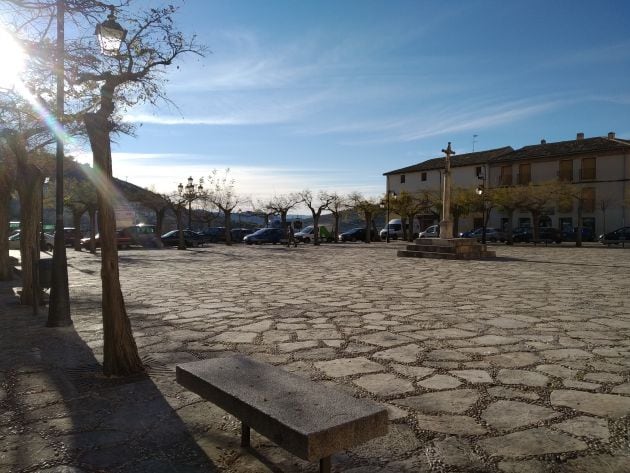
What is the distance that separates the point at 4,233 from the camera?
41.0 feet

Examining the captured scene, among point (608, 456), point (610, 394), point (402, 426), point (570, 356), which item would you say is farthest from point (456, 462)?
point (570, 356)

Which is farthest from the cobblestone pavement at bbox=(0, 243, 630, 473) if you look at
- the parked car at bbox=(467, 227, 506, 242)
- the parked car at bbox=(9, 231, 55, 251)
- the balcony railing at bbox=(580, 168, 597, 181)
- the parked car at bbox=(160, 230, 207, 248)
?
the balcony railing at bbox=(580, 168, 597, 181)

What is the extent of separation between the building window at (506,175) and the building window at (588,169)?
6.17 metres

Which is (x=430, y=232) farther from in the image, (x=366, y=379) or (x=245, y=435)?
(x=245, y=435)

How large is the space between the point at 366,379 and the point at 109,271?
245 centimetres

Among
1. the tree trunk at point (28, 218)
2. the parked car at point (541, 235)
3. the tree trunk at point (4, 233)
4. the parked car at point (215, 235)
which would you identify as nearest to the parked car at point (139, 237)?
the parked car at point (215, 235)

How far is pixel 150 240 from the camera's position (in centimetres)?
3066

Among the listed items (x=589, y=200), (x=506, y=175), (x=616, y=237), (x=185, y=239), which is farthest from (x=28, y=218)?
(x=506, y=175)

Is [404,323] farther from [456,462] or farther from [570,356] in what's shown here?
[456,462]

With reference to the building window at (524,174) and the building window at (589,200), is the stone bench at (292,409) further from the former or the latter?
the building window at (524,174)

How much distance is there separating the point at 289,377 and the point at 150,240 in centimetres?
2937

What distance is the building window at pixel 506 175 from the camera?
150ft

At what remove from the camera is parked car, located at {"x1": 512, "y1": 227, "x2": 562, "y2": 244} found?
34719 mm

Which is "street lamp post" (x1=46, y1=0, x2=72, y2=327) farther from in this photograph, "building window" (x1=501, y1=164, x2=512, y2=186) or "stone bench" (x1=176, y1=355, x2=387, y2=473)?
"building window" (x1=501, y1=164, x2=512, y2=186)
